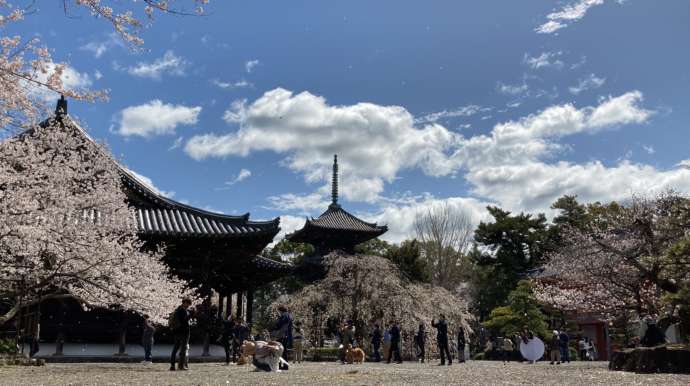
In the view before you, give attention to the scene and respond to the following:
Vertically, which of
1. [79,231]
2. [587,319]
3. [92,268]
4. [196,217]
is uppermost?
[196,217]

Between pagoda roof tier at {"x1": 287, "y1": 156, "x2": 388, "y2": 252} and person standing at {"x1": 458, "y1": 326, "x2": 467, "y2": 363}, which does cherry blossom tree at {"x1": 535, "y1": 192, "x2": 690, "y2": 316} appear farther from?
pagoda roof tier at {"x1": 287, "y1": 156, "x2": 388, "y2": 252}

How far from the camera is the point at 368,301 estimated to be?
27.5 m

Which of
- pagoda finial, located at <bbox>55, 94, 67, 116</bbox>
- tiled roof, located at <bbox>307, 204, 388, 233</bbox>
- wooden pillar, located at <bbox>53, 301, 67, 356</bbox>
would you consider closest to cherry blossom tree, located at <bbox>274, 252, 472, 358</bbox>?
tiled roof, located at <bbox>307, 204, 388, 233</bbox>

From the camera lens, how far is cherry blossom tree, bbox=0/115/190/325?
42.1ft

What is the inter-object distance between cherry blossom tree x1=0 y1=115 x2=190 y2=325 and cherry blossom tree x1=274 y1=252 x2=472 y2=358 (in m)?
12.2

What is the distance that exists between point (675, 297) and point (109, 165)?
16.0 metres

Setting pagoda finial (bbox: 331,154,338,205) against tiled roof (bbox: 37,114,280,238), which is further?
pagoda finial (bbox: 331,154,338,205)

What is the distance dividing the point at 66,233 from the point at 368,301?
16153 millimetres

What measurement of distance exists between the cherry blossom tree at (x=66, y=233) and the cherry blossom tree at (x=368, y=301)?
12202 millimetres

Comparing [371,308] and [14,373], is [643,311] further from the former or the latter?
[14,373]

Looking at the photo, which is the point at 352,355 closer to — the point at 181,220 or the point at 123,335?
the point at 123,335

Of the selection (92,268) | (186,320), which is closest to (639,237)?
(186,320)

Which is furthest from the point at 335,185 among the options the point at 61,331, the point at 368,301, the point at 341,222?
the point at 61,331

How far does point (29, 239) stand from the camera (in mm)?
12539
